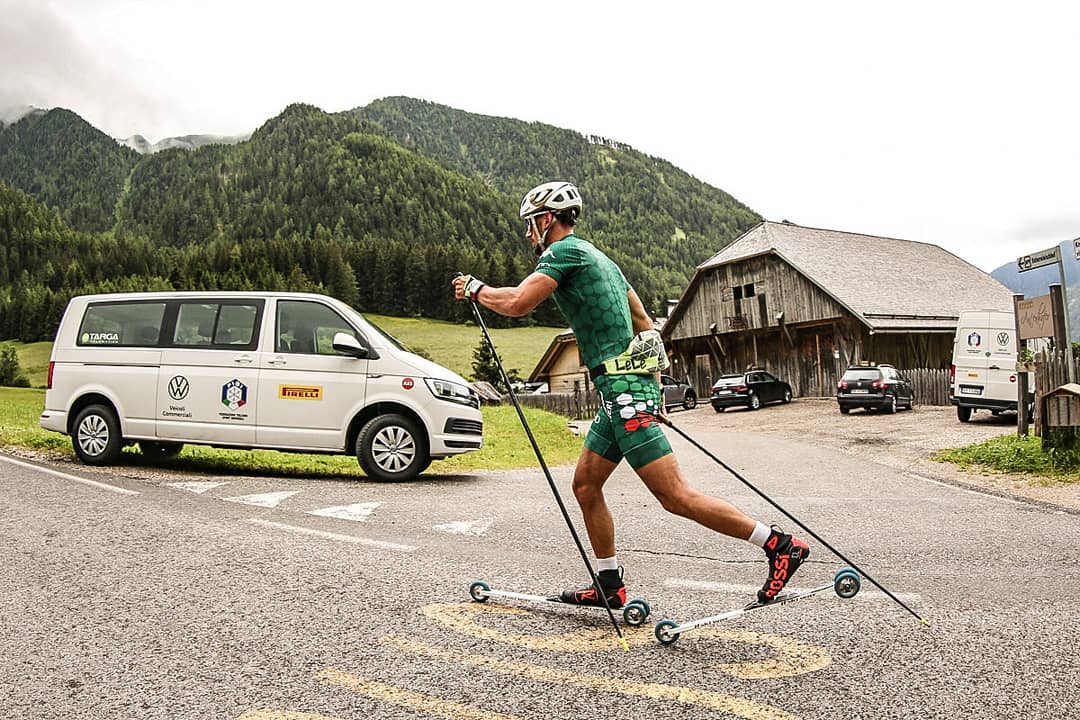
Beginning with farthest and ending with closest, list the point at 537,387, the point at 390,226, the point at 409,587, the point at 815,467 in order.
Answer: the point at 390,226, the point at 537,387, the point at 815,467, the point at 409,587

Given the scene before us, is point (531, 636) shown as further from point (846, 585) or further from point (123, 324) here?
point (123, 324)

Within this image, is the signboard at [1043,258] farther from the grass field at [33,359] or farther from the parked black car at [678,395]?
the grass field at [33,359]

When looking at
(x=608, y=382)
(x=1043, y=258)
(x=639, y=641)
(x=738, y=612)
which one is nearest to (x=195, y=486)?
(x=608, y=382)

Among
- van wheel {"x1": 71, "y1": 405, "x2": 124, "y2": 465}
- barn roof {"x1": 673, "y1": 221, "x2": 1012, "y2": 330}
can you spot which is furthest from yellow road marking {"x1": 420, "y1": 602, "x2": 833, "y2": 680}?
barn roof {"x1": 673, "y1": 221, "x2": 1012, "y2": 330}

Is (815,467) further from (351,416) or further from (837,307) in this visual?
(837,307)

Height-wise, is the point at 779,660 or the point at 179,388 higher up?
the point at 179,388

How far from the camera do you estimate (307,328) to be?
35.9 ft

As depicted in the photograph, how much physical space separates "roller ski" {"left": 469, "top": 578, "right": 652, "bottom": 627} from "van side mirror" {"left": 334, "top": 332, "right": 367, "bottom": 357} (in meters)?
6.18

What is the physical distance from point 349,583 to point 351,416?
5.44m

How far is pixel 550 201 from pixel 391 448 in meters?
6.54

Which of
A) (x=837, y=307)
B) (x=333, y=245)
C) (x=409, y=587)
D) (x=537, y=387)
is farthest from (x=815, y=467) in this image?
(x=333, y=245)

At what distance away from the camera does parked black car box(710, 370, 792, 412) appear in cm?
3644

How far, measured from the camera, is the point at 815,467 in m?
14.5

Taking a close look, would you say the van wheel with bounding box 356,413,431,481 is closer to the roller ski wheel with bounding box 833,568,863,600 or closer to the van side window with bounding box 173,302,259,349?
the van side window with bounding box 173,302,259,349
